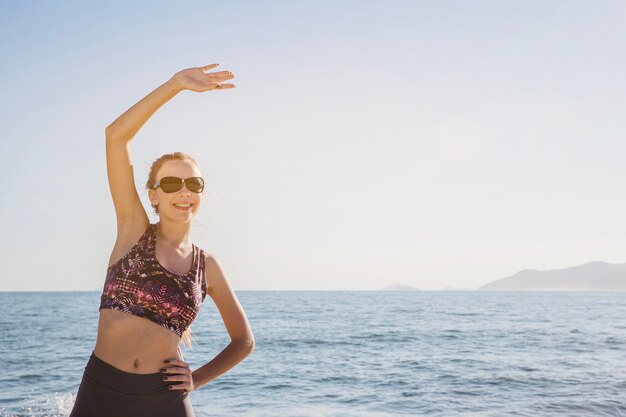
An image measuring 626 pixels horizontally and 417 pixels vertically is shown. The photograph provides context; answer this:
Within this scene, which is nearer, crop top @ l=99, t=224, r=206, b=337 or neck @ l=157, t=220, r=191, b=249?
crop top @ l=99, t=224, r=206, b=337

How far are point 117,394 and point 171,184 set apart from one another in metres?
1.03

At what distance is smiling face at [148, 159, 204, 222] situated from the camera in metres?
3.31

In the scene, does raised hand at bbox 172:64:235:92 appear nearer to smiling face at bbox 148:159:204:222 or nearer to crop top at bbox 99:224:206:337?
smiling face at bbox 148:159:204:222

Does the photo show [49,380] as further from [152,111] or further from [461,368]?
[152,111]

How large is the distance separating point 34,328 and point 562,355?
3084 cm

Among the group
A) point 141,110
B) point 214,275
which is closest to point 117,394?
point 214,275

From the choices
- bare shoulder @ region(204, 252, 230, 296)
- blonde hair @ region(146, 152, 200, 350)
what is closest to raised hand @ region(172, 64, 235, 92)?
blonde hair @ region(146, 152, 200, 350)

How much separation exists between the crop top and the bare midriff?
4 cm

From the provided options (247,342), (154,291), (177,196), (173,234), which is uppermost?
(177,196)

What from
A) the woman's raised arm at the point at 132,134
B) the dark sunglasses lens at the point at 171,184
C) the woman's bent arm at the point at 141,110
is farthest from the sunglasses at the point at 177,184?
the woman's bent arm at the point at 141,110

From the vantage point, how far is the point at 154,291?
3.06m

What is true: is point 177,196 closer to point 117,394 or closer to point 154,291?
point 154,291

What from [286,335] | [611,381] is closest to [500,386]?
[611,381]

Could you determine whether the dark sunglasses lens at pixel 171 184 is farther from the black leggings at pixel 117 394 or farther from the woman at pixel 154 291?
the black leggings at pixel 117 394
